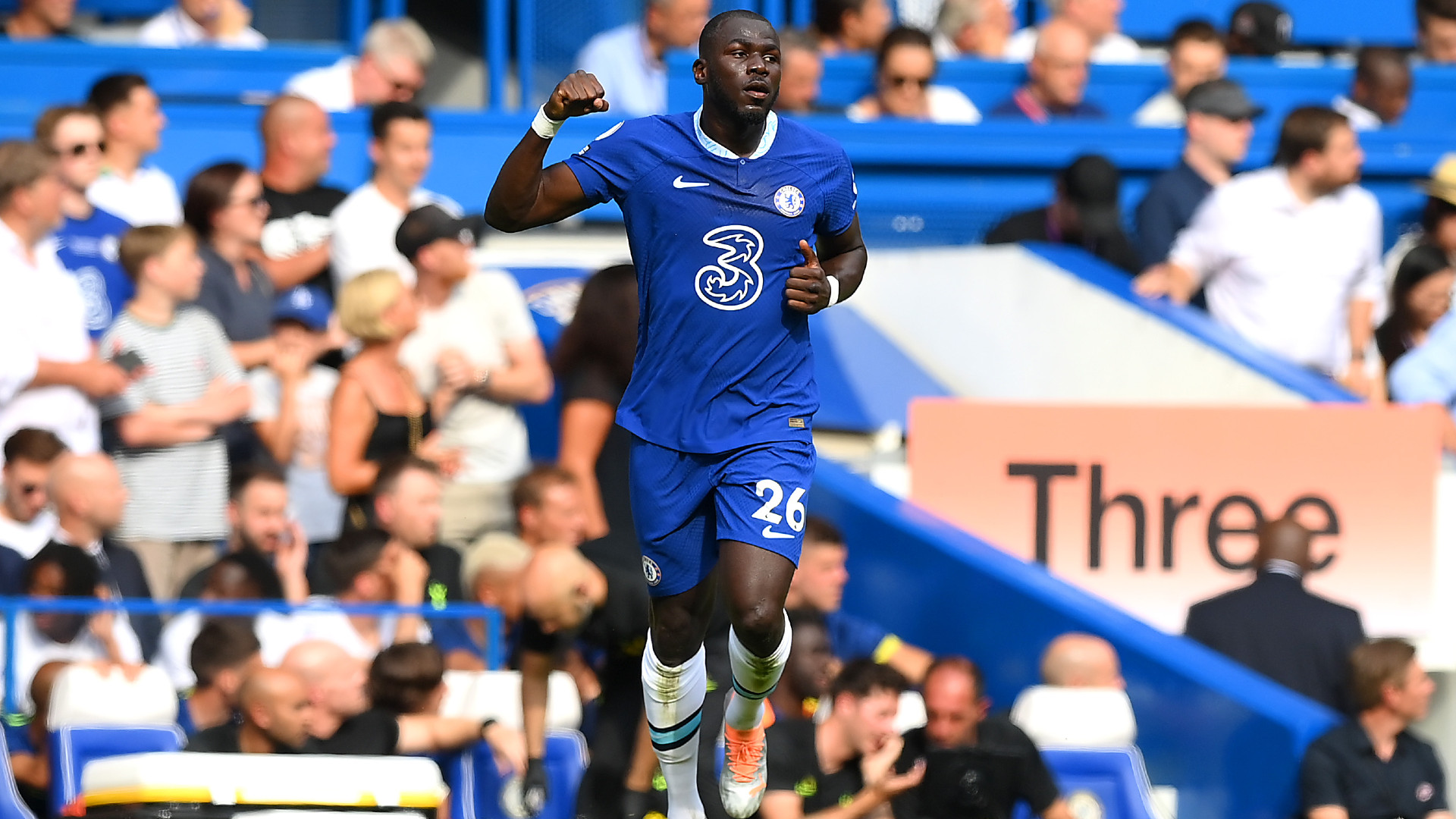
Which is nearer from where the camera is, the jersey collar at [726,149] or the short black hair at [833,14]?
the jersey collar at [726,149]

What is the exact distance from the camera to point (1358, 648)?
293 inches

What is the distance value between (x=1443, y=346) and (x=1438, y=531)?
3.26 ft

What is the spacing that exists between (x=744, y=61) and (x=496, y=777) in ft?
8.89

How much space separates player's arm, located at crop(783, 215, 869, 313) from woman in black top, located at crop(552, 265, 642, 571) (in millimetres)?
1696

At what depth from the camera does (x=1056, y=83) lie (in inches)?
444

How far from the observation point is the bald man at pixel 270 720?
6195 mm

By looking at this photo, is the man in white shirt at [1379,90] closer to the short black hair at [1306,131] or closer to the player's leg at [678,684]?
the short black hair at [1306,131]

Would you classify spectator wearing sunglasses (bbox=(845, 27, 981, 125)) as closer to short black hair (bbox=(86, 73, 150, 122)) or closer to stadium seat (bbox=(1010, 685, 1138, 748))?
short black hair (bbox=(86, 73, 150, 122))

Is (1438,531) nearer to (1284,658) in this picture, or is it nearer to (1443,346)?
(1443,346)

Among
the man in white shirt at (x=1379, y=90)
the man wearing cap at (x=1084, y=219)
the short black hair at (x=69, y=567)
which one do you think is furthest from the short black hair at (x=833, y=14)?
Result: the short black hair at (x=69, y=567)

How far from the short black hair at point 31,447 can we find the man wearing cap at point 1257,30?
25.9ft

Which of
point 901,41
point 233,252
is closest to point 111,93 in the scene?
point 233,252

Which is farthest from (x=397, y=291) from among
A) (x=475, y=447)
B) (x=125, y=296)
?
(x=125, y=296)

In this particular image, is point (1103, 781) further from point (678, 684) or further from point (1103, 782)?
point (678, 684)
